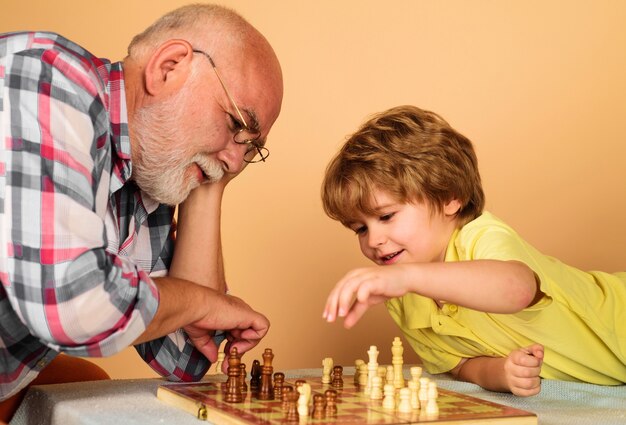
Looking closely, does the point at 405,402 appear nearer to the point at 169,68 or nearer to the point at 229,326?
the point at 229,326

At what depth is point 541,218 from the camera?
301cm

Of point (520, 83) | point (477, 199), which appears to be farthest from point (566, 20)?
point (477, 199)

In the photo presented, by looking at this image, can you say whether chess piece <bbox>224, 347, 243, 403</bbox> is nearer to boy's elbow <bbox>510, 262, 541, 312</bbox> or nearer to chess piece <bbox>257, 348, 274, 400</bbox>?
chess piece <bbox>257, 348, 274, 400</bbox>

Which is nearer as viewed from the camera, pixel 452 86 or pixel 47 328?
pixel 47 328

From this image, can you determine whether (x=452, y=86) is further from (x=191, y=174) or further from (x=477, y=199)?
(x=191, y=174)

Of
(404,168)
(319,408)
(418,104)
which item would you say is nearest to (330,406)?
(319,408)

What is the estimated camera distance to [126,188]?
1817 mm

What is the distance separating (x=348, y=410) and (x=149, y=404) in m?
0.38

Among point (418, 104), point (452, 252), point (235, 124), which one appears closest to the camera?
point (235, 124)

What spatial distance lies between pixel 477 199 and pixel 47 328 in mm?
1210

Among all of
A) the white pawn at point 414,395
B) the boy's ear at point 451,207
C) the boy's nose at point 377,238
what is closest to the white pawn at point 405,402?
the white pawn at point 414,395

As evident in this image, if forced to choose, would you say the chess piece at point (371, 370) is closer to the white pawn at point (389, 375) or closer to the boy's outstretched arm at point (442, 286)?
the white pawn at point (389, 375)

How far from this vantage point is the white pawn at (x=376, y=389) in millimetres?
1505

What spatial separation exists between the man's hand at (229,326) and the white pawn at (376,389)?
335 mm
